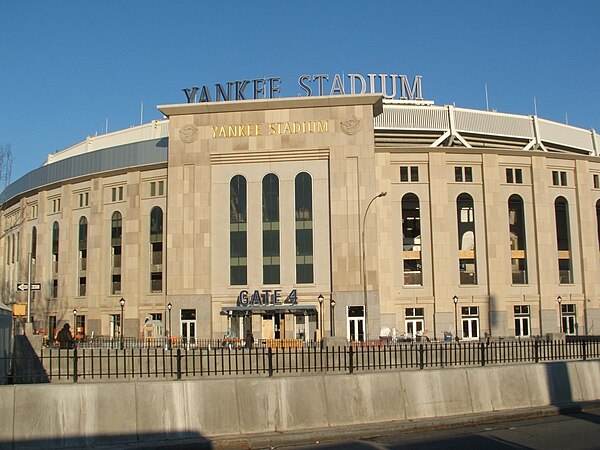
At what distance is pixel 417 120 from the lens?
7575 centimetres

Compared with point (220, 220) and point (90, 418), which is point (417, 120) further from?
point (90, 418)

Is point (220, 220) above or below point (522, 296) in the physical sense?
above

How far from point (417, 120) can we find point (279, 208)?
2052 centimetres

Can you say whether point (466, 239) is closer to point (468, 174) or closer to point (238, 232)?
point (468, 174)

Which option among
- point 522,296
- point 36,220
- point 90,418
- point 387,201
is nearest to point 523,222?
point 522,296

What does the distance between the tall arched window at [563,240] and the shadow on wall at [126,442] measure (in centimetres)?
5997

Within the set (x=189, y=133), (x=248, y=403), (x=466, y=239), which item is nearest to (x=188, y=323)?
(x=189, y=133)

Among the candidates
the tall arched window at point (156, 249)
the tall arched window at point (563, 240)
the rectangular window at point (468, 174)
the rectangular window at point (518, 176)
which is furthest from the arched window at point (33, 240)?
the tall arched window at point (563, 240)

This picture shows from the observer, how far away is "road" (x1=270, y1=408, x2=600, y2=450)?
16438mm

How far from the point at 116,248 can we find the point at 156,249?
515cm

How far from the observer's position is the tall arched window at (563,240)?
70.1m

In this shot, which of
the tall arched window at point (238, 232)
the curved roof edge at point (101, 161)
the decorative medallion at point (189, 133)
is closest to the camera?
the tall arched window at point (238, 232)

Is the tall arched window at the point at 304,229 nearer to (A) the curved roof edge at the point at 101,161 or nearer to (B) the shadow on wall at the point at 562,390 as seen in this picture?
(A) the curved roof edge at the point at 101,161

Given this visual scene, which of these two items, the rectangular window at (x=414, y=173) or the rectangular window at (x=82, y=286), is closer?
the rectangular window at (x=414, y=173)
